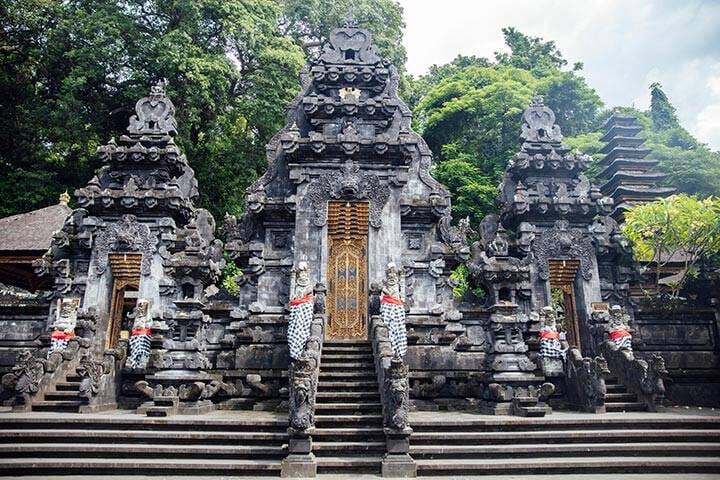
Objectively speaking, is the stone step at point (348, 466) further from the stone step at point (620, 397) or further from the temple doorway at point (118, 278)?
the temple doorway at point (118, 278)

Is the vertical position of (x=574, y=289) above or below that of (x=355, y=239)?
below

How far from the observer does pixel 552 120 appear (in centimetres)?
1627

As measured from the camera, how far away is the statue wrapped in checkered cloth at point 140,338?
484 inches

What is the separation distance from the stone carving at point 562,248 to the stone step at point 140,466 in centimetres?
1006

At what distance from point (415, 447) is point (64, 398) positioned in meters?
8.21

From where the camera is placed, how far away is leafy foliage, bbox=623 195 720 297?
44.0 feet

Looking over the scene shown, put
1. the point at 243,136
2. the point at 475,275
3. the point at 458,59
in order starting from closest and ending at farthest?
the point at 475,275 → the point at 243,136 → the point at 458,59

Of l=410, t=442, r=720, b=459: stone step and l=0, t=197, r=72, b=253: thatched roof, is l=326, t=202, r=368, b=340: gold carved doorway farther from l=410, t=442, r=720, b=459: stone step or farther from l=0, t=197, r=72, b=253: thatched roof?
l=0, t=197, r=72, b=253: thatched roof

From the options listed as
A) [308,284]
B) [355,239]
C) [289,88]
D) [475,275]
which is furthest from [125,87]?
[475,275]

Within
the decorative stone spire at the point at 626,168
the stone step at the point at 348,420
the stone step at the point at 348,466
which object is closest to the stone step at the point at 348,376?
the stone step at the point at 348,420

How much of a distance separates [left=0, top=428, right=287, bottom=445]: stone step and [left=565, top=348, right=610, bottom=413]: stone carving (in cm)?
619

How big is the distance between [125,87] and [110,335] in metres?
14.3

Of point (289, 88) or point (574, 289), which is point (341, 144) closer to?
point (574, 289)

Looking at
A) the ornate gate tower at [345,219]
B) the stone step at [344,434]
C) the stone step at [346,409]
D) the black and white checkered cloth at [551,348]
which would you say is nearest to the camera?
the stone step at [344,434]
